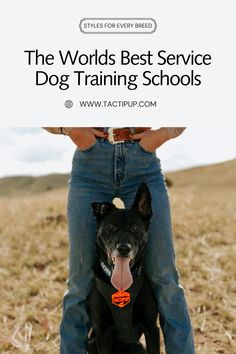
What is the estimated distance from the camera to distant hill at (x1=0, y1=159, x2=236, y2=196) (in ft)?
146

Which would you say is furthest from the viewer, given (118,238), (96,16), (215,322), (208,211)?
(208,211)

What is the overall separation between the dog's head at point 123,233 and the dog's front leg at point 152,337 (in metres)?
0.48

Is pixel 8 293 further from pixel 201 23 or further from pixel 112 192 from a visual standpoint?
pixel 201 23

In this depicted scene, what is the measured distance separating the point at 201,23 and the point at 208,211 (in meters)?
6.60

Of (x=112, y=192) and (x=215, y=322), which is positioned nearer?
(x=112, y=192)

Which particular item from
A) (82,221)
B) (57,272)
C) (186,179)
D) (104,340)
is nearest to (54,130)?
(82,221)

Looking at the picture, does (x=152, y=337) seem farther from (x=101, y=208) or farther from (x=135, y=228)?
(x=101, y=208)

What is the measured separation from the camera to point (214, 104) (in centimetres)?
402

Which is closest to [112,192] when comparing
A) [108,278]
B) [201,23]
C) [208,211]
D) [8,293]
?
[108,278]

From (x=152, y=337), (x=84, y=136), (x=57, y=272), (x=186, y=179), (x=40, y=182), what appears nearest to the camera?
(x=84, y=136)

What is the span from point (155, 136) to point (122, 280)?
1.10 m

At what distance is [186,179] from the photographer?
50.8 metres

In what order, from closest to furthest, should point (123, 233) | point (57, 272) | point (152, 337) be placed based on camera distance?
1. point (123, 233)
2. point (152, 337)
3. point (57, 272)

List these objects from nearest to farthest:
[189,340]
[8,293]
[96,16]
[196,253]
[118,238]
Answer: [96,16] < [118,238] < [189,340] < [8,293] < [196,253]
